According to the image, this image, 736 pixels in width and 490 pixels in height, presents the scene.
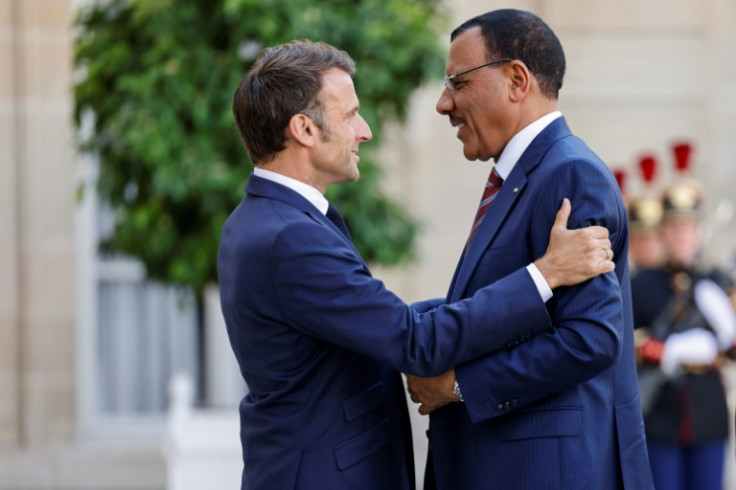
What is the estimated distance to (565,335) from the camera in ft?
8.70

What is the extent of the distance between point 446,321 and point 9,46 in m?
5.56

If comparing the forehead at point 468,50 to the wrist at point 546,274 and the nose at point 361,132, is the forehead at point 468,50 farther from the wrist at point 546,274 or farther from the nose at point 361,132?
the wrist at point 546,274

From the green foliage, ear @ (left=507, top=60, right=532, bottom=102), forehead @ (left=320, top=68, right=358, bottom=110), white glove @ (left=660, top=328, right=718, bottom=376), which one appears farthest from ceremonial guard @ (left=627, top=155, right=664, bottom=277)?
forehead @ (left=320, top=68, right=358, bottom=110)

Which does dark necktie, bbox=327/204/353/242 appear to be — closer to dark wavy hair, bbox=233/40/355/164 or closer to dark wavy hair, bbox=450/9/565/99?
dark wavy hair, bbox=233/40/355/164

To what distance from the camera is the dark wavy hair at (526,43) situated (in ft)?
9.24

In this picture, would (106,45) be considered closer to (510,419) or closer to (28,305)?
(28,305)

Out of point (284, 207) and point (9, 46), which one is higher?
point (9, 46)

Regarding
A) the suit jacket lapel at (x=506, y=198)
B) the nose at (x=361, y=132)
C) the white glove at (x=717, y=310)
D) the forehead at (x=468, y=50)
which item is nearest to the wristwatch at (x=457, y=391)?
the suit jacket lapel at (x=506, y=198)

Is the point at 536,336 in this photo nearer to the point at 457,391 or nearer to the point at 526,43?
the point at 457,391

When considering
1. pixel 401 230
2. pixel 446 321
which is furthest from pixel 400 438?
pixel 401 230

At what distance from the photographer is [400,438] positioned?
2.96 meters

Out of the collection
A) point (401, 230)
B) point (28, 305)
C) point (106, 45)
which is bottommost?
point (28, 305)

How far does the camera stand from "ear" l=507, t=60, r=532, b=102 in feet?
9.23

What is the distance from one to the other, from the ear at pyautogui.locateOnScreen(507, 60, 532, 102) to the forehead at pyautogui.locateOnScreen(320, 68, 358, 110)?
14.7 inches
